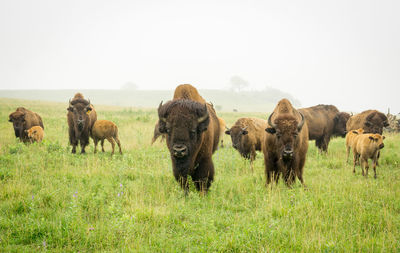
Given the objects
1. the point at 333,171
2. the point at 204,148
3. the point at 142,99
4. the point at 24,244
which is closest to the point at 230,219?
the point at 204,148

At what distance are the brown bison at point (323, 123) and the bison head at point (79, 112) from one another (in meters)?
9.10

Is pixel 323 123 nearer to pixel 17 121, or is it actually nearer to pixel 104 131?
pixel 104 131

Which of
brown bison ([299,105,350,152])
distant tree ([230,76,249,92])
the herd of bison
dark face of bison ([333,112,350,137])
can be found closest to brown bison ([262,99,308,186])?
the herd of bison

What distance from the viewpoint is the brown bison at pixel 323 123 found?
11273 mm

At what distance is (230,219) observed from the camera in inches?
167

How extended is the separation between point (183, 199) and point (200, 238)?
146cm

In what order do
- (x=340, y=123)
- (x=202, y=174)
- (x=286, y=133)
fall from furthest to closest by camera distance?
(x=340, y=123) < (x=286, y=133) < (x=202, y=174)

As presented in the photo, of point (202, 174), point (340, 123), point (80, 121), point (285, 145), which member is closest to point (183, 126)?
point (202, 174)

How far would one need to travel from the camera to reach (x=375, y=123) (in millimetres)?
10273

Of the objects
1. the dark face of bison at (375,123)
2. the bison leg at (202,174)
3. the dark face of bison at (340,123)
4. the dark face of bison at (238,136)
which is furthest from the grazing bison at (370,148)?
the bison leg at (202,174)

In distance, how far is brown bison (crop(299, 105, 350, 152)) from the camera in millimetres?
11273

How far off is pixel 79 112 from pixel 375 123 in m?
11.8

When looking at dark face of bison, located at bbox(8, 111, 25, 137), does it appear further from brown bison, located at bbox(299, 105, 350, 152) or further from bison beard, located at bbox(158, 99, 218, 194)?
brown bison, located at bbox(299, 105, 350, 152)

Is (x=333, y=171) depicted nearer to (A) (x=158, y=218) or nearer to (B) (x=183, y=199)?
(B) (x=183, y=199)
